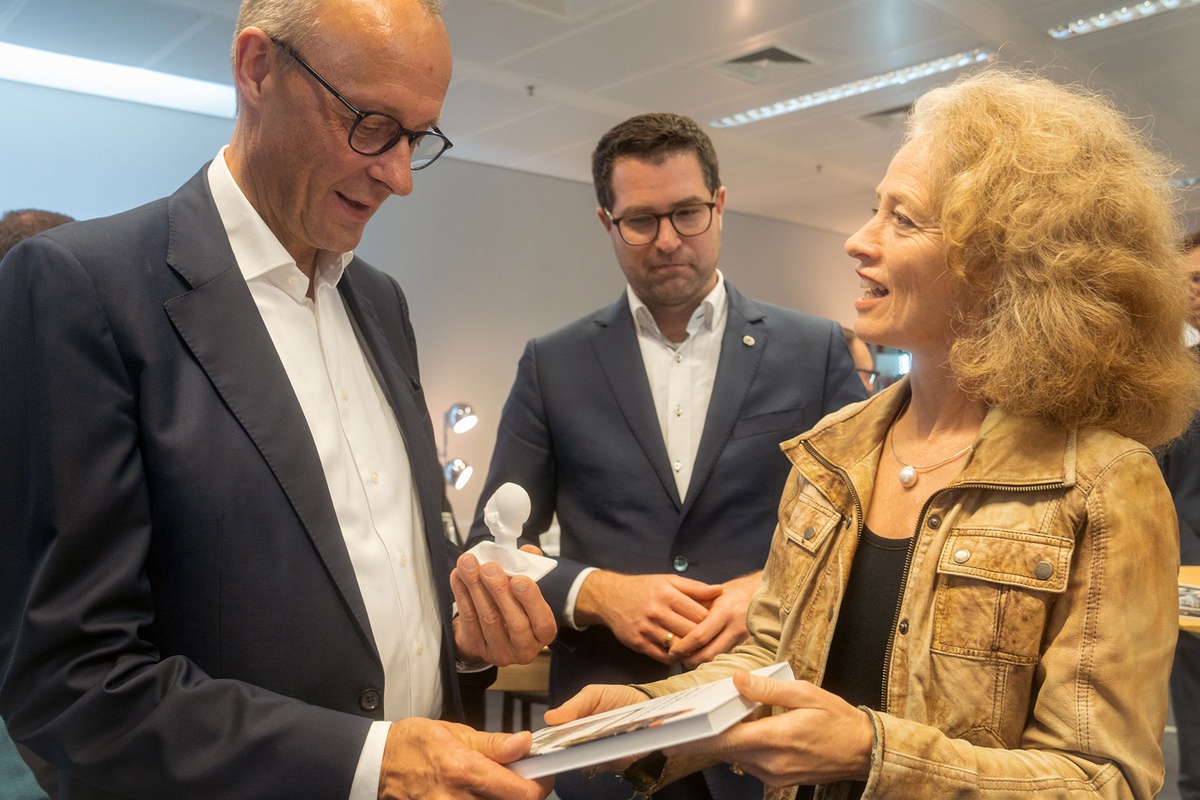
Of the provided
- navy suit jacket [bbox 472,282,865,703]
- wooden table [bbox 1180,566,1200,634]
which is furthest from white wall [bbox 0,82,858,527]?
wooden table [bbox 1180,566,1200,634]

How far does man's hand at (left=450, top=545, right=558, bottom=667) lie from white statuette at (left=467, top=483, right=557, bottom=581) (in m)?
0.03

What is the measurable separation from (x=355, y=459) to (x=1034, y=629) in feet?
3.52

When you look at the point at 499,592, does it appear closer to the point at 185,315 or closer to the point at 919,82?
the point at 185,315

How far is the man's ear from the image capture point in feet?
5.20

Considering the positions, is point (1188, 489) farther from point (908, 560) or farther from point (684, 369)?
point (908, 560)

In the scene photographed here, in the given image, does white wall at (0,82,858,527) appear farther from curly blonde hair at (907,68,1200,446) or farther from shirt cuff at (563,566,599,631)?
curly blonde hair at (907,68,1200,446)

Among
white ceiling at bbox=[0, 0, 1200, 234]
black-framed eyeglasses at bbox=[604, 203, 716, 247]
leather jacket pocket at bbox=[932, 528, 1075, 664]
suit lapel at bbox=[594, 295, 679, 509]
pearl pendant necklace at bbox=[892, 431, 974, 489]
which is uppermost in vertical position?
white ceiling at bbox=[0, 0, 1200, 234]

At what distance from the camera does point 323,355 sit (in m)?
1.68

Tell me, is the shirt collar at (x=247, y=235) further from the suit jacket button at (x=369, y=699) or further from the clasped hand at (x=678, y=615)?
the clasped hand at (x=678, y=615)

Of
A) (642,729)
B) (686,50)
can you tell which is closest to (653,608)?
(642,729)

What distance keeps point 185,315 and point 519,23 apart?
192 inches

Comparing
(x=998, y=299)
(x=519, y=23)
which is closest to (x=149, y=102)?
(x=519, y=23)

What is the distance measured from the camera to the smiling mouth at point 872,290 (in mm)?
1646

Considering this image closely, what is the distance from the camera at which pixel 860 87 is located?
723 cm
